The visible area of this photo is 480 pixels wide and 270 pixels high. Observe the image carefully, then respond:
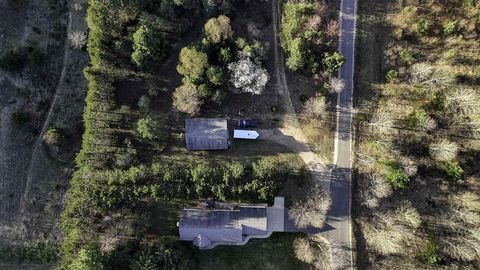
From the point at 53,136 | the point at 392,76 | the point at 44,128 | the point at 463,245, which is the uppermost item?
the point at 392,76

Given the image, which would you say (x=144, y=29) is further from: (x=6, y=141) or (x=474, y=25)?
(x=474, y=25)

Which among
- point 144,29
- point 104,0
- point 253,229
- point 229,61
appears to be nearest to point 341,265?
point 253,229

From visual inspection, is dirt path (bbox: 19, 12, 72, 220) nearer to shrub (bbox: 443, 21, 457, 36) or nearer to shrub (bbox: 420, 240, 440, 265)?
shrub (bbox: 443, 21, 457, 36)

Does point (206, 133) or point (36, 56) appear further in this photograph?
point (36, 56)

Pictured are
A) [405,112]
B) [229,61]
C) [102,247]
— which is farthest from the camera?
[405,112]

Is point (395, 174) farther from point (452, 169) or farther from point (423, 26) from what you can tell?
point (423, 26)

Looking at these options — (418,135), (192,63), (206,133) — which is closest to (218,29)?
(192,63)
